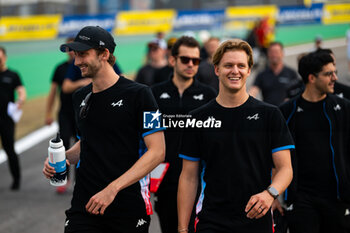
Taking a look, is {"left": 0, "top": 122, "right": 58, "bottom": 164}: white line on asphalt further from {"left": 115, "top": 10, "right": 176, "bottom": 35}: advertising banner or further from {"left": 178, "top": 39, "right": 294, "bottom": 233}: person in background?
{"left": 115, "top": 10, "right": 176, "bottom": 35}: advertising banner

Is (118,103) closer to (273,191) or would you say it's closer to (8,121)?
(273,191)

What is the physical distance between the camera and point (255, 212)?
2891 mm

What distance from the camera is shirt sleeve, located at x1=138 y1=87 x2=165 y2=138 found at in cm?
333

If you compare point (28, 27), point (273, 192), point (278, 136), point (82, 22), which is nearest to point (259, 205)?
point (273, 192)

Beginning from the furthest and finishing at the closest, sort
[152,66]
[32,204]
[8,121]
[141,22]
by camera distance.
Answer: [141,22]
[152,66]
[8,121]
[32,204]

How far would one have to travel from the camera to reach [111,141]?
3379 millimetres

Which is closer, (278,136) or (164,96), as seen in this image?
(278,136)

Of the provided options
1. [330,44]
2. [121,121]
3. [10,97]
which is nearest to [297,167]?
[121,121]

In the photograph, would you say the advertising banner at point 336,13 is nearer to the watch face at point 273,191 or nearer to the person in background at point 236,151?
the person in background at point 236,151

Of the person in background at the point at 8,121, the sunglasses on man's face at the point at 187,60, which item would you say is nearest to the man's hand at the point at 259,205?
the sunglasses on man's face at the point at 187,60

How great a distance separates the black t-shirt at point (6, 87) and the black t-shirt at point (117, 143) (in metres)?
5.38

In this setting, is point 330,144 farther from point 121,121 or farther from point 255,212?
point 121,121

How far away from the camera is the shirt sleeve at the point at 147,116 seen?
333 cm

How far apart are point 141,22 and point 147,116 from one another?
25201mm
